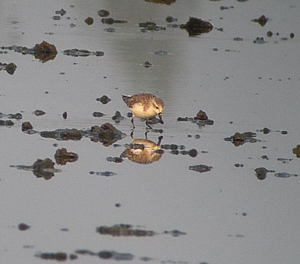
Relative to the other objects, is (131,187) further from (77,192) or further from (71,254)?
(71,254)

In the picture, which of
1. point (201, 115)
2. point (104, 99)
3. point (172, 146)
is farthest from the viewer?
point (104, 99)

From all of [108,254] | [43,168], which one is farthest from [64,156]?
[108,254]

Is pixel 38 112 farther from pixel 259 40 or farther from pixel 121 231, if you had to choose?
pixel 259 40

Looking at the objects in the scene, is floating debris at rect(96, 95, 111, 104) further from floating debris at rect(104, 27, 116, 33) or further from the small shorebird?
floating debris at rect(104, 27, 116, 33)

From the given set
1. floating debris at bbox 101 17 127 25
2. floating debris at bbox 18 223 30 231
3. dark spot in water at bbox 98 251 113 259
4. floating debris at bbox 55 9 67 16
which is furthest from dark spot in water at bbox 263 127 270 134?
floating debris at bbox 55 9 67 16

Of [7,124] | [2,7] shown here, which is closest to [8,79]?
[7,124]

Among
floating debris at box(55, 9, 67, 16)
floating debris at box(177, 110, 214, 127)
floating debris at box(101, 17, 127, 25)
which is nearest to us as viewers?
floating debris at box(177, 110, 214, 127)

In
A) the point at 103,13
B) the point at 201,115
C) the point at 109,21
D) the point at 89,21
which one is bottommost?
the point at 201,115
